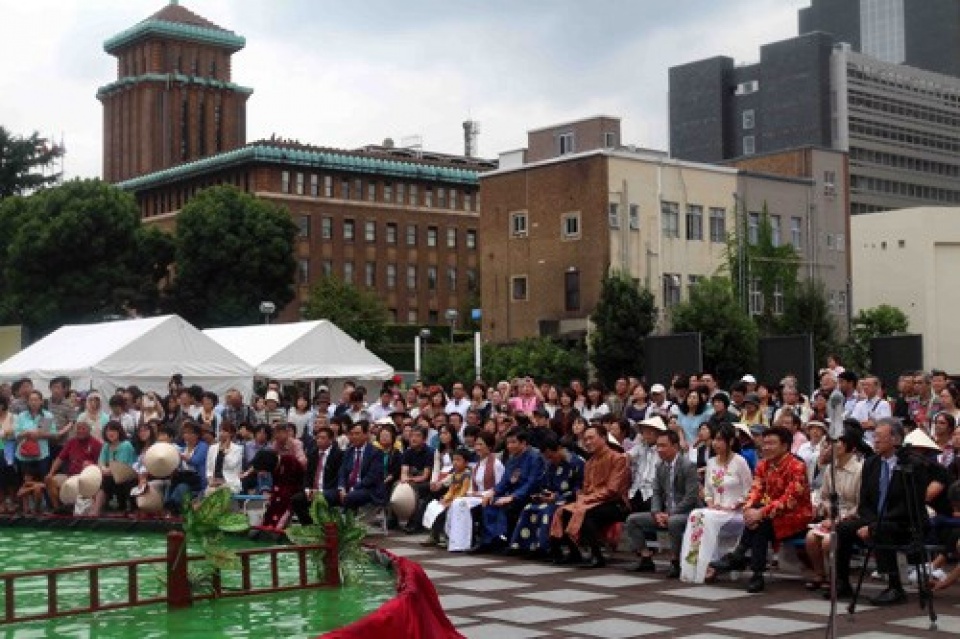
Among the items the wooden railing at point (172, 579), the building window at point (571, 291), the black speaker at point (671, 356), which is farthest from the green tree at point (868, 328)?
the wooden railing at point (172, 579)

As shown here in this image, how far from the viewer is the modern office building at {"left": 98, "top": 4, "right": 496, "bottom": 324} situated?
80.9 m

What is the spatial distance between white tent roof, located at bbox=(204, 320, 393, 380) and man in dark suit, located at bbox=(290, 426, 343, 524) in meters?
11.0

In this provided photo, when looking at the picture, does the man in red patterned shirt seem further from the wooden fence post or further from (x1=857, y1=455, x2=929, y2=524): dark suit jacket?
the wooden fence post

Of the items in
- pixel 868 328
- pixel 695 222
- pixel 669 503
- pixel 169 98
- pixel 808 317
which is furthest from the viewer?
pixel 169 98

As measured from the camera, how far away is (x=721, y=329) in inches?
1845

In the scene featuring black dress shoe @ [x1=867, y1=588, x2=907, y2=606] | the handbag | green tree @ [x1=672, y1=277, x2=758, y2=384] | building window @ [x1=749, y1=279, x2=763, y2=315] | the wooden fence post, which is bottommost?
black dress shoe @ [x1=867, y1=588, x2=907, y2=606]

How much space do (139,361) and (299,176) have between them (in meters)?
56.1

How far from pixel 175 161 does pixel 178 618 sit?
91.8 m

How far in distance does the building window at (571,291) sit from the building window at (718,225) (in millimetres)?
6960

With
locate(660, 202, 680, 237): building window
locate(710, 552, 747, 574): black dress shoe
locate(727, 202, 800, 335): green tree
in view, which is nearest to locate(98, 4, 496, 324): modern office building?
locate(660, 202, 680, 237): building window

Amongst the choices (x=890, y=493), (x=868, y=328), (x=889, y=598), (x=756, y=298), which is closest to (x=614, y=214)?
(x=756, y=298)

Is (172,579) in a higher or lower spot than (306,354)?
lower

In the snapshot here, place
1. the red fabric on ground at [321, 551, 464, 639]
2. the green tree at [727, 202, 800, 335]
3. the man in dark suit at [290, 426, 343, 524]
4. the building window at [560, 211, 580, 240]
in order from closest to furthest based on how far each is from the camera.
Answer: the red fabric on ground at [321, 551, 464, 639]
the man in dark suit at [290, 426, 343, 524]
the green tree at [727, 202, 800, 335]
the building window at [560, 211, 580, 240]

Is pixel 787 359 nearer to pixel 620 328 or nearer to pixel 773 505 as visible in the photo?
pixel 773 505
